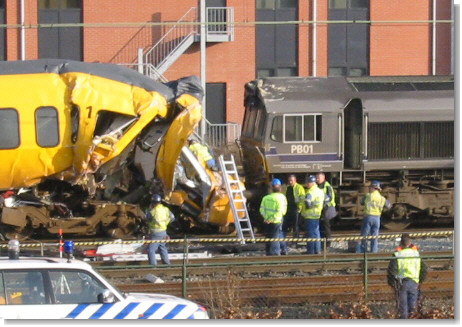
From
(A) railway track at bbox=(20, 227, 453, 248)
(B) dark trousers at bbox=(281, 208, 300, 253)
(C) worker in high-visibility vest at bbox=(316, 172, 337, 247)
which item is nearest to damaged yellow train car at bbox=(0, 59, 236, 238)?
(A) railway track at bbox=(20, 227, 453, 248)

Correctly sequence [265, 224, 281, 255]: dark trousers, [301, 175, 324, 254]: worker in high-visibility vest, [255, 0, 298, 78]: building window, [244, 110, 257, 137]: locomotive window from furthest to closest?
1. [255, 0, 298, 78]: building window
2. [244, 110, 257, 137]: locomotive window
3. [301, 175, 324, 254]: worker in high-visibility vest
4. [265, 224, 281, 255]: dark trousers

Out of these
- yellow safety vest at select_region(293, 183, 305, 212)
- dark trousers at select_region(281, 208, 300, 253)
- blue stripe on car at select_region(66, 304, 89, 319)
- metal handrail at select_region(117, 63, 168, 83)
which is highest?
metal handrail at select_region(117, 63, 168, 83)

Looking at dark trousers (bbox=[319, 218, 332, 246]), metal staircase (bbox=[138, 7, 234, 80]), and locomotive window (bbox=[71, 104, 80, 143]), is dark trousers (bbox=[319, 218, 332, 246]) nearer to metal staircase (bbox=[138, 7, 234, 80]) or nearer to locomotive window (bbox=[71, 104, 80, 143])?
locomotive window (bbox=[71, 104, 80, 143])

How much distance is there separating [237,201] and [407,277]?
7.03m

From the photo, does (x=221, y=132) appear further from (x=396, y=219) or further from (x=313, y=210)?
(x=313, y=210)

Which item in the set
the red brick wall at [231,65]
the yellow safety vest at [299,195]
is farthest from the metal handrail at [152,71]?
the yellow safety vest at [299,195]

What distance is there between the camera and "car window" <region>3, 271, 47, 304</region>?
10.7 meters

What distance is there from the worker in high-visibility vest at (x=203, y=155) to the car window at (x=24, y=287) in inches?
390

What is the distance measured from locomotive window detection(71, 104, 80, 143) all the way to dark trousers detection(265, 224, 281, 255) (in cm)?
393

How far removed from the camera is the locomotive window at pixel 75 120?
18.3 m

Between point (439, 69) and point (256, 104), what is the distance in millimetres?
14105

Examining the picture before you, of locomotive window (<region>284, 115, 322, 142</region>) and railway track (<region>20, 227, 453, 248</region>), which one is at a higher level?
locomotive window (<region>284, 115, 322, 142</region>)

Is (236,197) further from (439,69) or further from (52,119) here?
(439,69)

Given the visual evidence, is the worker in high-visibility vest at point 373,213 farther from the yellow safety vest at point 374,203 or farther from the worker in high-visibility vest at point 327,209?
the worker in high-visibility vest at point 327,209
